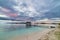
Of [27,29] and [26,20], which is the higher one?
[26,20]

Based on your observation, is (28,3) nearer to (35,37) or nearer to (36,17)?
(36,17)

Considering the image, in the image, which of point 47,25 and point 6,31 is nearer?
point 6,31

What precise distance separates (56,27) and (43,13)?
296 mm

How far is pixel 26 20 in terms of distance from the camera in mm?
1739

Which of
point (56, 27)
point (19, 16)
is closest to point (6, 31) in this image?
point (19, 16)

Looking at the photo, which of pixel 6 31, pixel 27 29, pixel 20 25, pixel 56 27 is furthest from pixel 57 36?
pixel 6 31

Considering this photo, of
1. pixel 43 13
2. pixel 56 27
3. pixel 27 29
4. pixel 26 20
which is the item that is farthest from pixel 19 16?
pixel 56 27

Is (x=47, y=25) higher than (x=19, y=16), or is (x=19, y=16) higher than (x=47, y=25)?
(x=19, y=16)

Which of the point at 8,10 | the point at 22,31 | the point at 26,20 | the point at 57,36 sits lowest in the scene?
the point at 57,36

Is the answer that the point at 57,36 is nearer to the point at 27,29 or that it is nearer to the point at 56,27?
the point at 56,27

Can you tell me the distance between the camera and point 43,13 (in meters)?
1.75

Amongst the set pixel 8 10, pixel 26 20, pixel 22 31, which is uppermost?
pixel 8 10

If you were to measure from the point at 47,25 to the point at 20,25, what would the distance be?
42 cm

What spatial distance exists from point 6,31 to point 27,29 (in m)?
0.31
